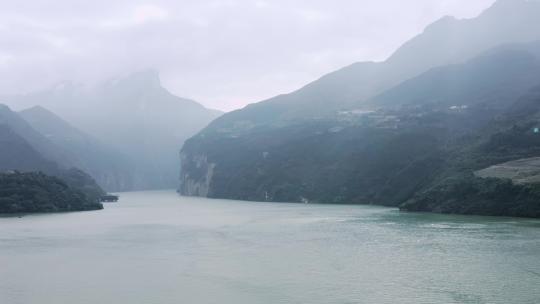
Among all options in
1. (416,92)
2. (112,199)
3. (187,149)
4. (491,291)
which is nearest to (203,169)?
(187,149)

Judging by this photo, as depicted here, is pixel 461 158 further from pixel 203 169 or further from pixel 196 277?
pixel 203 169

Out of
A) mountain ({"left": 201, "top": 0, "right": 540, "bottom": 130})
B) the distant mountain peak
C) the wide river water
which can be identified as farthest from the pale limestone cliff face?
the distant mountain peak

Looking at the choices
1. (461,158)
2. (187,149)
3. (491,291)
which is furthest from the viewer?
(187,149)

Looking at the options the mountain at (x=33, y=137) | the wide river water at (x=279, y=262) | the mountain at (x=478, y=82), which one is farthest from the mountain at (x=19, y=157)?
the mountain at (x=478, y=82)

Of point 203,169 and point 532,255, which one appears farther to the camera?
point 203,169

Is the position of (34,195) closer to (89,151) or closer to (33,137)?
(33,137)

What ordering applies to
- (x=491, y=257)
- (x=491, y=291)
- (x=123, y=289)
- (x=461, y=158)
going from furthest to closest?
(x=461, y=158)
(x=491, y=257)
(x=123, y=289)
(x=491, y=291)
